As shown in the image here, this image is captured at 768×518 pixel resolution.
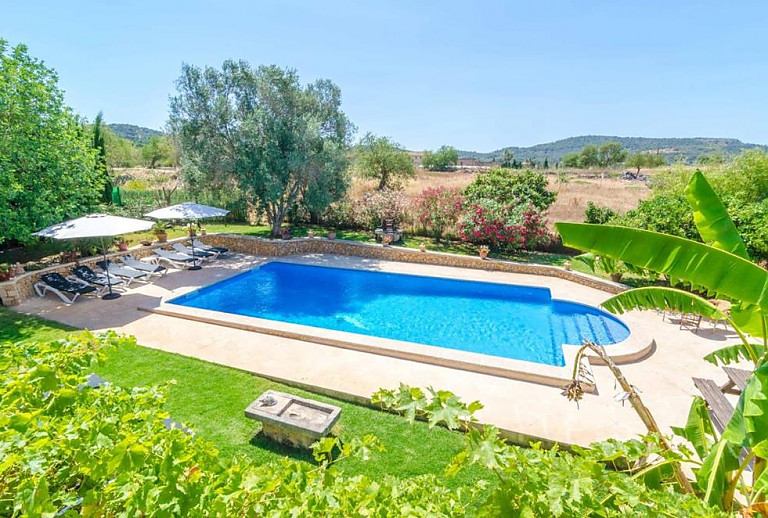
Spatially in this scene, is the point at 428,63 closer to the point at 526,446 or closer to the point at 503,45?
the point at 503,45

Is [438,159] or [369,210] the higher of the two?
[438,159]

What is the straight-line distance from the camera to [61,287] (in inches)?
493

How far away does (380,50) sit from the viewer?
22672 mm

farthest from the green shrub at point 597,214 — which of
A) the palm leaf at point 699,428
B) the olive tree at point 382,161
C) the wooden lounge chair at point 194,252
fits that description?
the wooden lounge chair at point 194,252

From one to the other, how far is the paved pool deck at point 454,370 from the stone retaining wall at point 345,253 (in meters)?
2.07

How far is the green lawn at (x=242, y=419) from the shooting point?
5668mm

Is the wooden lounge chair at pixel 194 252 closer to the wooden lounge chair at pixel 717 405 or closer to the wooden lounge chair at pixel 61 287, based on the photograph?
the wooden lounge chair at pixel 61 287

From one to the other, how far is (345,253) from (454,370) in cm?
1347

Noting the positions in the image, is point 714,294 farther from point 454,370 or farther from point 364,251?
point 364,251

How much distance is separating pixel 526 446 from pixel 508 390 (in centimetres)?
154

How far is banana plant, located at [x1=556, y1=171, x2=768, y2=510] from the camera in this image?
8.58ft

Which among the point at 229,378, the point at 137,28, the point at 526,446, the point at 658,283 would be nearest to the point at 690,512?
the point at 526,446

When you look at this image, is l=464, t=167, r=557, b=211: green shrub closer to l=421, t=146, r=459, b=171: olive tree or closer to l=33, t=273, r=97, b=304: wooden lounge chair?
l=33, t=273, r=97, b=304: wooden lounge chair

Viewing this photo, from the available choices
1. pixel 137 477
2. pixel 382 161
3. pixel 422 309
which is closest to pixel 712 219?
pixel 137 477
